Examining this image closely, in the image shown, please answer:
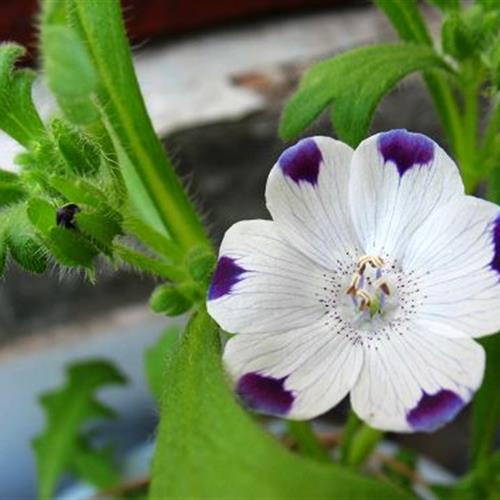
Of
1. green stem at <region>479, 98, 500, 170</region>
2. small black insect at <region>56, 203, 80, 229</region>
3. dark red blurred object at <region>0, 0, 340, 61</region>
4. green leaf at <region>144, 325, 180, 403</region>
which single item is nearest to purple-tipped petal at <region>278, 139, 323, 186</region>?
small black insect at <region>56, 203, 80, 229</region>

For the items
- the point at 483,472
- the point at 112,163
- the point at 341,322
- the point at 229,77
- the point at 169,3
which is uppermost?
the point at 169,3

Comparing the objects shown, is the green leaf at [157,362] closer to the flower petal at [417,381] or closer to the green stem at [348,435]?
the green stem at [348,435]

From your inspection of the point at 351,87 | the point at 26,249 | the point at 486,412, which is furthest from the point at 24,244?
the point at 486,412

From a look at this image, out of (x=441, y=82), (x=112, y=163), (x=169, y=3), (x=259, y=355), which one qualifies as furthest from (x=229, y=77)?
(x=259, y=355)

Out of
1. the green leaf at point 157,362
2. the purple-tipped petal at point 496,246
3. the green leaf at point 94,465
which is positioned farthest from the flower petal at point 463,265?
the green leaf at point 94,465

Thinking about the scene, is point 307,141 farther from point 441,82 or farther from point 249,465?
point 441,82

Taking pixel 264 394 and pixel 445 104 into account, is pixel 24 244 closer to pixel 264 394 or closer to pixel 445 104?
pixel 264 394
